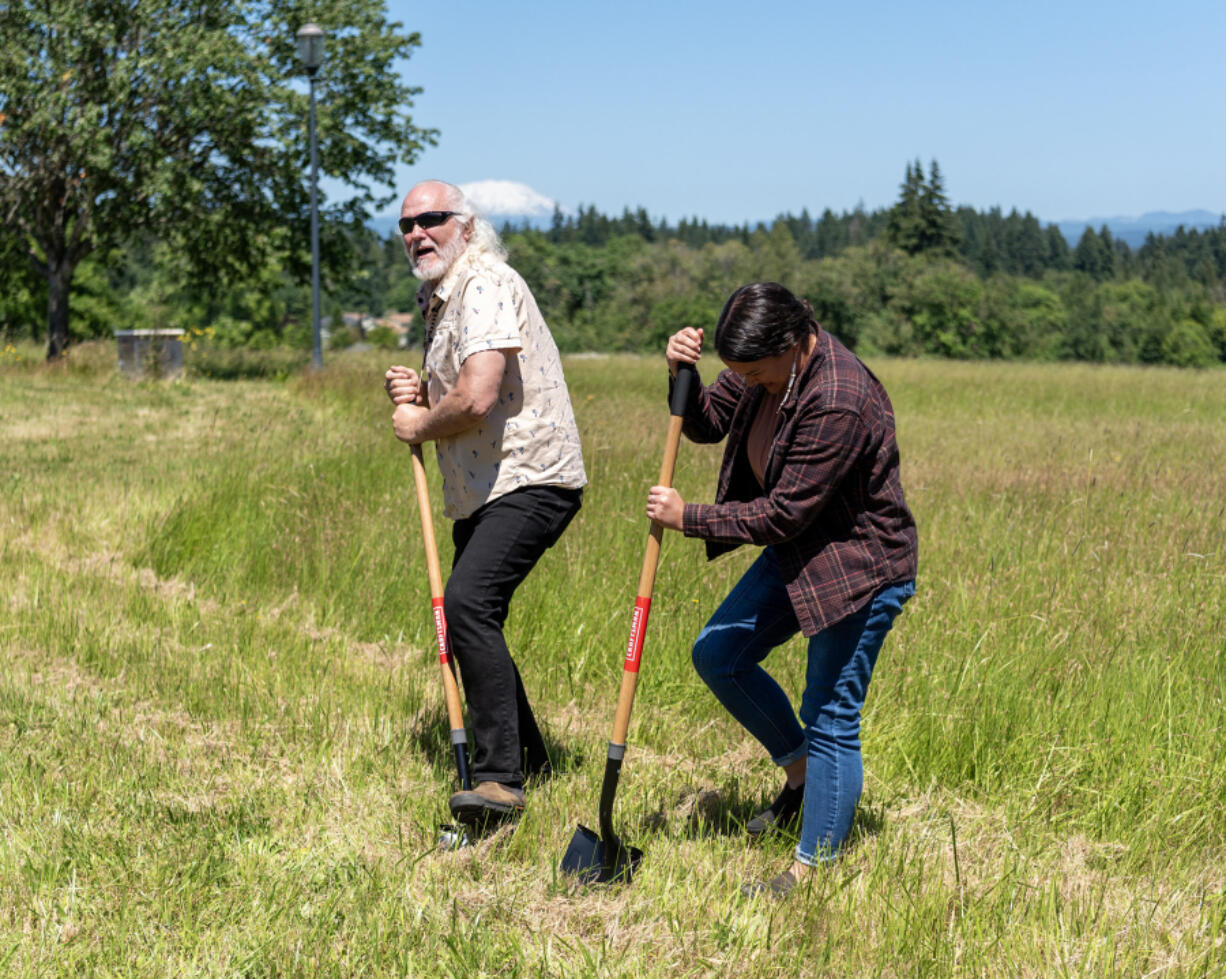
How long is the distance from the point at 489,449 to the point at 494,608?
516mm

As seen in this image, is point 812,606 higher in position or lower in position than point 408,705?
higher

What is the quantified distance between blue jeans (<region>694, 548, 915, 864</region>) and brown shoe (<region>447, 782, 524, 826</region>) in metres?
0.75

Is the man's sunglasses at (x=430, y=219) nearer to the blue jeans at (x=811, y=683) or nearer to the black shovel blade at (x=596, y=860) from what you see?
the blue jeans at (x=811, y=683)

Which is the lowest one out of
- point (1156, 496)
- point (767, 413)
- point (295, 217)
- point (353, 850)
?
point (353, 850)

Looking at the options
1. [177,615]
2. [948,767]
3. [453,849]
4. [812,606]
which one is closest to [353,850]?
[453,849]

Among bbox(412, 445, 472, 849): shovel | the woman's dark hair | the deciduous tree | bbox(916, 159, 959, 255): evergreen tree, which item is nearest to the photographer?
the woman's dark hair

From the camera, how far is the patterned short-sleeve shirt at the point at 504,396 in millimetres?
3588

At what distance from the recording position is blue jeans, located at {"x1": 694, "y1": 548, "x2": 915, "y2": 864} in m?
3.05

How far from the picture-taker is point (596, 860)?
3.26m

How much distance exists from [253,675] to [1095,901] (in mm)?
3339

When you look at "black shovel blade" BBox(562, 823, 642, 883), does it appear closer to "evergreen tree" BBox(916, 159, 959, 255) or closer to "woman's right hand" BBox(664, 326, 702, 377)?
"woman's right hand" BBox(664, 326, 702, 377)

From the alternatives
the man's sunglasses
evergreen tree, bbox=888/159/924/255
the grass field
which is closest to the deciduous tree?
the grass field

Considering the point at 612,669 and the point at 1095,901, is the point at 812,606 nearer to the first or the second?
the point at 1095,901

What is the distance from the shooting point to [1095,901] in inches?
120
